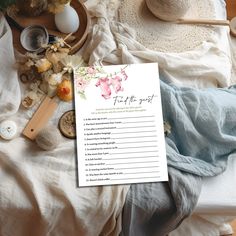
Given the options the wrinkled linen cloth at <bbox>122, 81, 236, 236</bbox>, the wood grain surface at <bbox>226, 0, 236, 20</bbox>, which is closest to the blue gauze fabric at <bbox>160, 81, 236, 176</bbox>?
the wrinkled linen cloth at <bbox>122, 81, 236, 236</bbox>

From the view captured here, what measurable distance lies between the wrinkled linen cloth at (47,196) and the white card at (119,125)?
30 millimetres

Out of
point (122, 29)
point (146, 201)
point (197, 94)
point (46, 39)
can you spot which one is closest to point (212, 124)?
point (197, 94)

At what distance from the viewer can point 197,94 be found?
878 mm

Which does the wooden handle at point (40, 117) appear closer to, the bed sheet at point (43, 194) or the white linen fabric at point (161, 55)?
the bed sheet at point (43, 194)

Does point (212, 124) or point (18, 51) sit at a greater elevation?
point (18, 51)

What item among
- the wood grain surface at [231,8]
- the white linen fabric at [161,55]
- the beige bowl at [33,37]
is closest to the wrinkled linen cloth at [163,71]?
the white linen fabric at [161,55]

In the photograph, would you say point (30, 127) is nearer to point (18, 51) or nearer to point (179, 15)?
point (18, 51)

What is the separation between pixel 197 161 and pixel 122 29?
1.29ft

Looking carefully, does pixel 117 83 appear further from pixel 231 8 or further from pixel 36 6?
pixel 231 8

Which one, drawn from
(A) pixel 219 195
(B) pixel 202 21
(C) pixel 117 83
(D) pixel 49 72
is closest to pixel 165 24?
(B) pixel 202 21

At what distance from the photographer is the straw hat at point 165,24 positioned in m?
0.95

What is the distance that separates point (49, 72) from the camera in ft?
2.91

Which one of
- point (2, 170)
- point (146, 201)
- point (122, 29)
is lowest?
point (146, 201)

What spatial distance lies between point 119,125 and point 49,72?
8.4 inches
